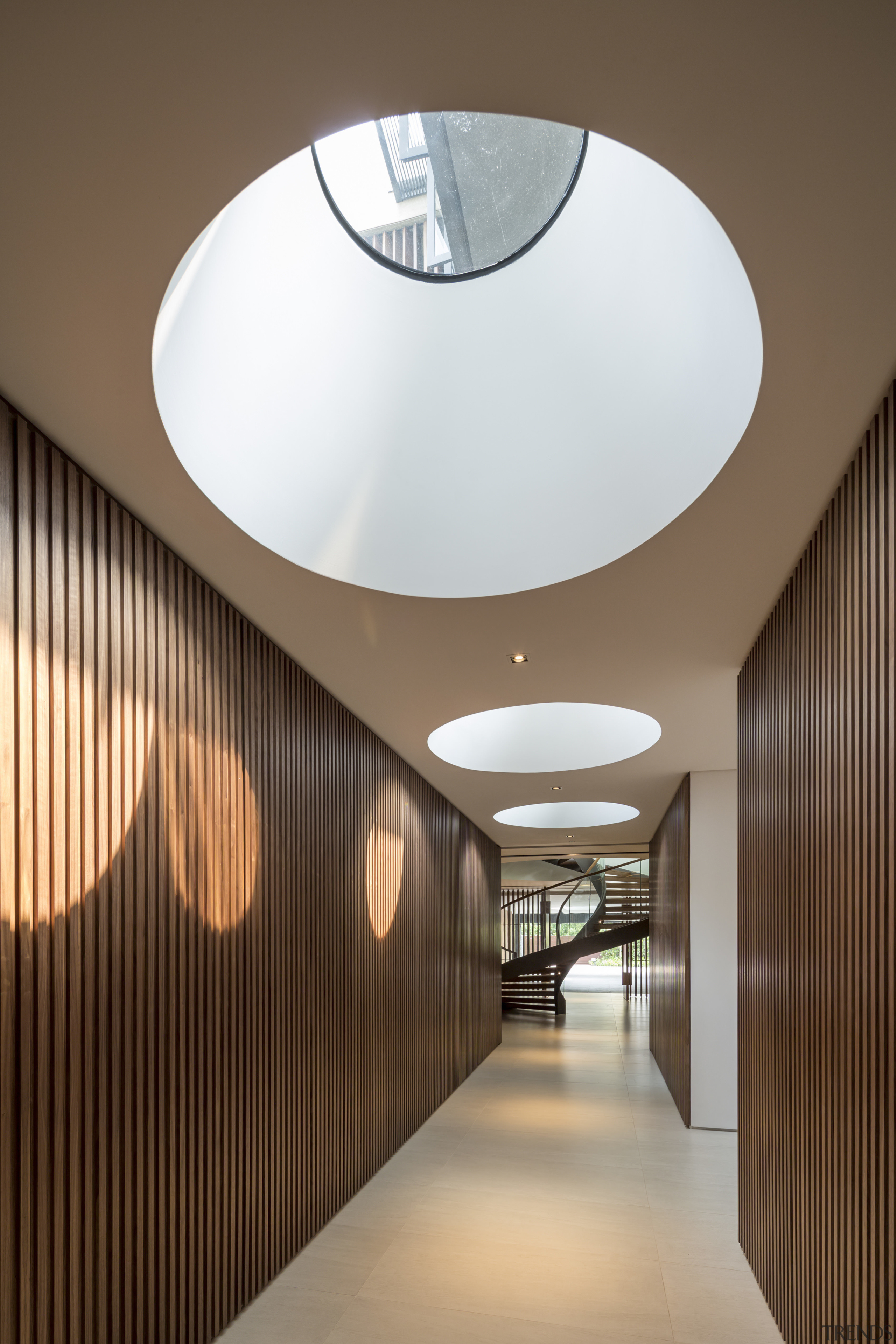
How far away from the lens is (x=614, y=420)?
3.94 m

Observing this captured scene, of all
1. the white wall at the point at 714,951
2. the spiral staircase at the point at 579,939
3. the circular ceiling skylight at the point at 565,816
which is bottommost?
the spiral staircase at the point at 579,939

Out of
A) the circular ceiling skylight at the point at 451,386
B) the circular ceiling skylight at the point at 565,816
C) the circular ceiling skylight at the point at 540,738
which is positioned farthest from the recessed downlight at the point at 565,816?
the circular ceiling skylight at the point at 451,386

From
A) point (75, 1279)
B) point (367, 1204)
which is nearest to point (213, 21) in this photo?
point (75, 1279)

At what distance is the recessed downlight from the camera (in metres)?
11.9

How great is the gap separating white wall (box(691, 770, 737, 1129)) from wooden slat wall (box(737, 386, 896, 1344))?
3.49 m

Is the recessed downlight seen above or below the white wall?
above

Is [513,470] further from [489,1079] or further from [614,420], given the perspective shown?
[489,1079]

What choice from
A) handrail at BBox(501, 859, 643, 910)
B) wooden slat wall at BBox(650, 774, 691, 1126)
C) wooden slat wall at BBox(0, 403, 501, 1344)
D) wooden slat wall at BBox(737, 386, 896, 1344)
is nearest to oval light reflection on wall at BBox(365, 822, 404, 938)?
wooden slat wall at BBox(0, 403, 501, 1344)

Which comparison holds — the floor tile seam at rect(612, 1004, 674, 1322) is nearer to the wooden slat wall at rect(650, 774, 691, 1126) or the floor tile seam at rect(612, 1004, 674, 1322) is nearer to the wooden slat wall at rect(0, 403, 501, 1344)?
the wooden slat wall at rect(650, 774, 691, 1126)

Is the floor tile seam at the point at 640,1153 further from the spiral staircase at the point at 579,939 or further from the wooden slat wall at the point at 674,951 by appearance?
the spiral staircase at the point at 579,939

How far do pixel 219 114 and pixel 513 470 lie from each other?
239 cm

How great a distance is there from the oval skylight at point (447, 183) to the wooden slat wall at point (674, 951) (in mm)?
6139

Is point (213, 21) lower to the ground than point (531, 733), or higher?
higher

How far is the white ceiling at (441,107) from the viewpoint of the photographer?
1.79 metres
